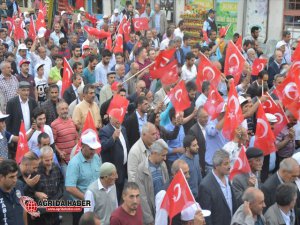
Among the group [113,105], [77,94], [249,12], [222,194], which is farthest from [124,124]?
[249,12]

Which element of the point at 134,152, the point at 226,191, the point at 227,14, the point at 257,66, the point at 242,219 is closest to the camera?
the point at 242,219

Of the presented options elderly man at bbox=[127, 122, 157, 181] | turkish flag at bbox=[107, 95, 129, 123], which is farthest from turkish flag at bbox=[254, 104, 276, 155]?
turkish flag at bbox=[107, 95, 129, 123]

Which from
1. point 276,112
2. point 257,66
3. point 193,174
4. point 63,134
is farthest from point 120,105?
point 257,66

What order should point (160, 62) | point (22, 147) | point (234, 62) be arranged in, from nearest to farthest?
point (22, 147) < point (234, 62) < point (160, 62)

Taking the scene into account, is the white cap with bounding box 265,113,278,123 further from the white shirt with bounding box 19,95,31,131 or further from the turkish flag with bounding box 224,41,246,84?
the white shirt with bounding box 19,95,31,131

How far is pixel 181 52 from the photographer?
46.5ft

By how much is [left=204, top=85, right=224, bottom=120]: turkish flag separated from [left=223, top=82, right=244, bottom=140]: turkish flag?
33 cm

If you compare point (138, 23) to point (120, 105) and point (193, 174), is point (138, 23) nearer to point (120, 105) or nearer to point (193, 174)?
point (120, 105)

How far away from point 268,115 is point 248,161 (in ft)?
6.55

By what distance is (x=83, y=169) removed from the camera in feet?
22.5

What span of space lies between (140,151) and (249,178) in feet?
4.46

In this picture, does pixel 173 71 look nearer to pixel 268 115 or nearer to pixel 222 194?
pixel 268 115

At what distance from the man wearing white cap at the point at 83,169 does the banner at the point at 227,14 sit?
14.8m

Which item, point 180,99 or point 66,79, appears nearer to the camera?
point 180,99
